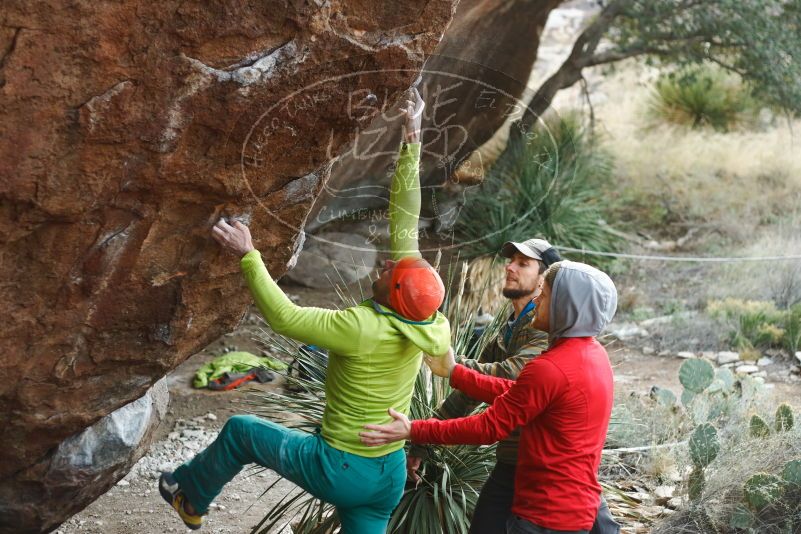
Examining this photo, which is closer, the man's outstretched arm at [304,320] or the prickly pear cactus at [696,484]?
the man's outstretched arm at [304,320]

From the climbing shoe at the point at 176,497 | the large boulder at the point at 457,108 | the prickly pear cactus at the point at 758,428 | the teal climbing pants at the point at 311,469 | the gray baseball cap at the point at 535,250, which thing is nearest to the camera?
the teal climbing pants at the point at 311,469

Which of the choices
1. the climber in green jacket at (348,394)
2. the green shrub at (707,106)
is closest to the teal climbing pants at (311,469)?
the climber in green jacket at (348,394)

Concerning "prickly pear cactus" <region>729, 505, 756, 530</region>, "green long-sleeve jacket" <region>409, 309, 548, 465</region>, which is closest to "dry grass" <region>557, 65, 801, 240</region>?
"prickly pear cactus" <region>729, 505, 756, 530</region>

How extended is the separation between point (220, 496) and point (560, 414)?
10.0ft

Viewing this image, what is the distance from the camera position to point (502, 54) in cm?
962

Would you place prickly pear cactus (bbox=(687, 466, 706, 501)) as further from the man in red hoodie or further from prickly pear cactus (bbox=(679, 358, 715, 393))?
the man in red hoodie

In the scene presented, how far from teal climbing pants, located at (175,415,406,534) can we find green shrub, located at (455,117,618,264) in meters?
5.65

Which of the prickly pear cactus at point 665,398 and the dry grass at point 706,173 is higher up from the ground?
the dry grass at point 706,173

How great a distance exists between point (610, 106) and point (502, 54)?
27.5 feet

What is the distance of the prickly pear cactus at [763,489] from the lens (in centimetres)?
486

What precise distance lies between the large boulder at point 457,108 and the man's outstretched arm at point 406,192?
418cm

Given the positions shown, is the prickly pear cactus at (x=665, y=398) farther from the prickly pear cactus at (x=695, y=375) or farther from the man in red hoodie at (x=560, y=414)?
the man in red hoodie at (x=560, y=414)

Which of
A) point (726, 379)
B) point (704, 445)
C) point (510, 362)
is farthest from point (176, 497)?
point (726, 379)

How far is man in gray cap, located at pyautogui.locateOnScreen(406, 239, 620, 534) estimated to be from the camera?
3.67 meters
